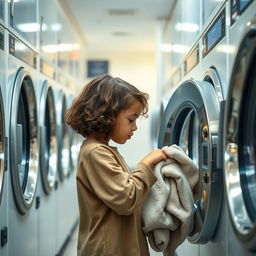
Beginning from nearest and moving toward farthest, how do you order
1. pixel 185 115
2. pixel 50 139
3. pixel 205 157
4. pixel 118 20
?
pixel 205 157 → pixel 185 115 → pixel 50 139 → pixel 118 20

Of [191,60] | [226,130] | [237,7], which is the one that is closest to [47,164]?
[191,60]

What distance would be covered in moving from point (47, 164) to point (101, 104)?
200 cm

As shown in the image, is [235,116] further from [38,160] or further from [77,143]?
[77,143]

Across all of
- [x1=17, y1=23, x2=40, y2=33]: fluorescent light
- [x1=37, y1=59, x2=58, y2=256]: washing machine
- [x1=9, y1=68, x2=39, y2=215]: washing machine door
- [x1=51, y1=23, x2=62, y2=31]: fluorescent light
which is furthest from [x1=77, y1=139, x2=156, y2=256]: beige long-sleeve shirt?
[x1=51, y1=23, x2=62, y2=31]: fluorescent light

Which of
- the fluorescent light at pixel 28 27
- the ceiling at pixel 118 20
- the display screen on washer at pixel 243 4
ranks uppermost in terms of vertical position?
the ceiling at pixel 118 20

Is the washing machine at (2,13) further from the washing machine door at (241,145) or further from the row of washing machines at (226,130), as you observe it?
the washing machine door at (241,145)

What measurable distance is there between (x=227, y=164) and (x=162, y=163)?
355 millimetres

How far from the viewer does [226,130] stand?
1484 millimetres

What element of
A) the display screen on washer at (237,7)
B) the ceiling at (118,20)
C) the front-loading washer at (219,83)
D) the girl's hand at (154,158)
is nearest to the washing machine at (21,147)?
the girl's hand at (154,158)

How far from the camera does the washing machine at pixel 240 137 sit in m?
1.33

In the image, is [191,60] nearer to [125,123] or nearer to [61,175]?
[125,123]

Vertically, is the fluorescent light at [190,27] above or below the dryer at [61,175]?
above

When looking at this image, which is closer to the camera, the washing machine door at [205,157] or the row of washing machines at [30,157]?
the washing machine door at [205,157]

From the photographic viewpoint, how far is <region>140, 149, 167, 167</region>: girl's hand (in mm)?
1703
